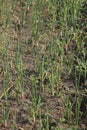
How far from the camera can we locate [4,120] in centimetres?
281

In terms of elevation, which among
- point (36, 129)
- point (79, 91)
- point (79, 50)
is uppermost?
point (79, 50)

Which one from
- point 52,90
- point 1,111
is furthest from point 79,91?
point 1,111

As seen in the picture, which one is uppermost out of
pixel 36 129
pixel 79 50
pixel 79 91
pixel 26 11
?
pixel 26 11

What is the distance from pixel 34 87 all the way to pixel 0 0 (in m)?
1.55

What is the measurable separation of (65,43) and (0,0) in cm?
107

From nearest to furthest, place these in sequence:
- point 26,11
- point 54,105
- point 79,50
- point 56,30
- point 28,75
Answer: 1. point 54,105
2. point 28,75
3. point 79,50
4. point 56,30
5. point 26,11

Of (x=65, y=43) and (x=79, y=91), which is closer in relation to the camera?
(x=79, y=91)

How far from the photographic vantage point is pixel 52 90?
312cm

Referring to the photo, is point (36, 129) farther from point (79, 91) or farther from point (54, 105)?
point (79, 91)

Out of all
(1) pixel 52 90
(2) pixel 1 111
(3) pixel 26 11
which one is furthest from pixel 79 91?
(3) pixel 26 11

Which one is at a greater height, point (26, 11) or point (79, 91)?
point (26, 11)

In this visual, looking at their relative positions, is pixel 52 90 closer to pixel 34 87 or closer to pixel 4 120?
pixel 34 87

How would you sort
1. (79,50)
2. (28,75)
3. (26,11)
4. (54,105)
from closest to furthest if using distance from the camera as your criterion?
(54,105)
(28,75)
(79,50)
(26,11)

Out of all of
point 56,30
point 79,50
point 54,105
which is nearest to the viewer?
point 54,105
